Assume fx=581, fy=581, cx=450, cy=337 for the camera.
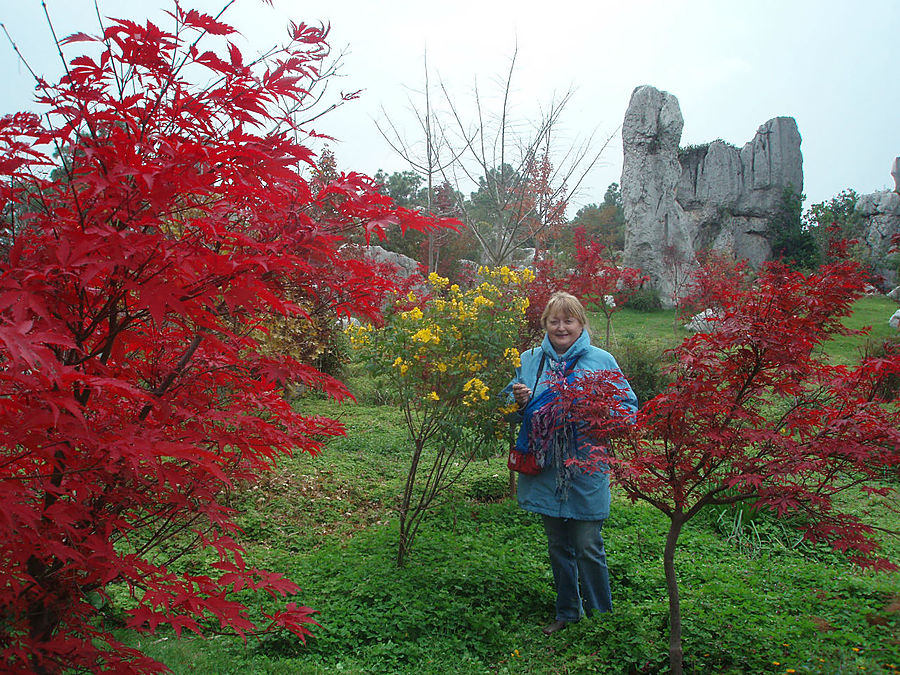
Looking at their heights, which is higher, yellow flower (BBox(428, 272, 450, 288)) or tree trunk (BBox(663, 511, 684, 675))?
yellow flower (BBox(428, 272, 450, 288))

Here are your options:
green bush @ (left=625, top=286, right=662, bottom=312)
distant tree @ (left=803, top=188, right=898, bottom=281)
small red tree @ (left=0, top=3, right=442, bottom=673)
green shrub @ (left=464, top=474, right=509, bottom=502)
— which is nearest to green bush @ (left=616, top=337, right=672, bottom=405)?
green shrub @ (left=464, top=474, right=509, bottom=502)

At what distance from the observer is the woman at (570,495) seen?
9.59 ft

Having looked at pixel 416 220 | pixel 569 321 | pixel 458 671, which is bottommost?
pixel 458 671

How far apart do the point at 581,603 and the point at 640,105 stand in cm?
2141

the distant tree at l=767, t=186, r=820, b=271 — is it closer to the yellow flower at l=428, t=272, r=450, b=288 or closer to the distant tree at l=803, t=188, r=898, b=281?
the distant tree at l=803, t=188, r=898, b=281

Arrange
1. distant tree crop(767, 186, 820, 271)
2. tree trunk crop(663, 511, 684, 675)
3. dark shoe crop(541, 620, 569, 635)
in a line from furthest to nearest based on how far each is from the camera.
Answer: distant tree crop(767, 186, 820, 271) < dark shoe crop(541, 620, 569, 635) < tree trunk crop(663, 511, 684, 675)

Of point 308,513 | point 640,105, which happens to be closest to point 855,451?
point 308,513

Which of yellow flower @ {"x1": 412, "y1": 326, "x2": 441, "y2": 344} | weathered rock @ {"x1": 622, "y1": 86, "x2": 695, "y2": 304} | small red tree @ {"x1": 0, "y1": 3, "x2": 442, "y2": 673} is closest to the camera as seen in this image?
small red tree @ {"x1": 0, "y1": 3, "x2": 442, "y2": 673}

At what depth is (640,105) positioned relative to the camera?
2108cm

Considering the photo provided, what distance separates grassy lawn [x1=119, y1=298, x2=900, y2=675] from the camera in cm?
262

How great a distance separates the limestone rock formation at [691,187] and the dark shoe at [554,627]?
18.9 meters

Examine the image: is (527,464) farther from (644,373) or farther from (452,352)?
(644,373)

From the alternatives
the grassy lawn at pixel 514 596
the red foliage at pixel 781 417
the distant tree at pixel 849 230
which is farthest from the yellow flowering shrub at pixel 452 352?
the distant tree at pixel 849 230

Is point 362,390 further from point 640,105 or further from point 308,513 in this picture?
point 640,105
